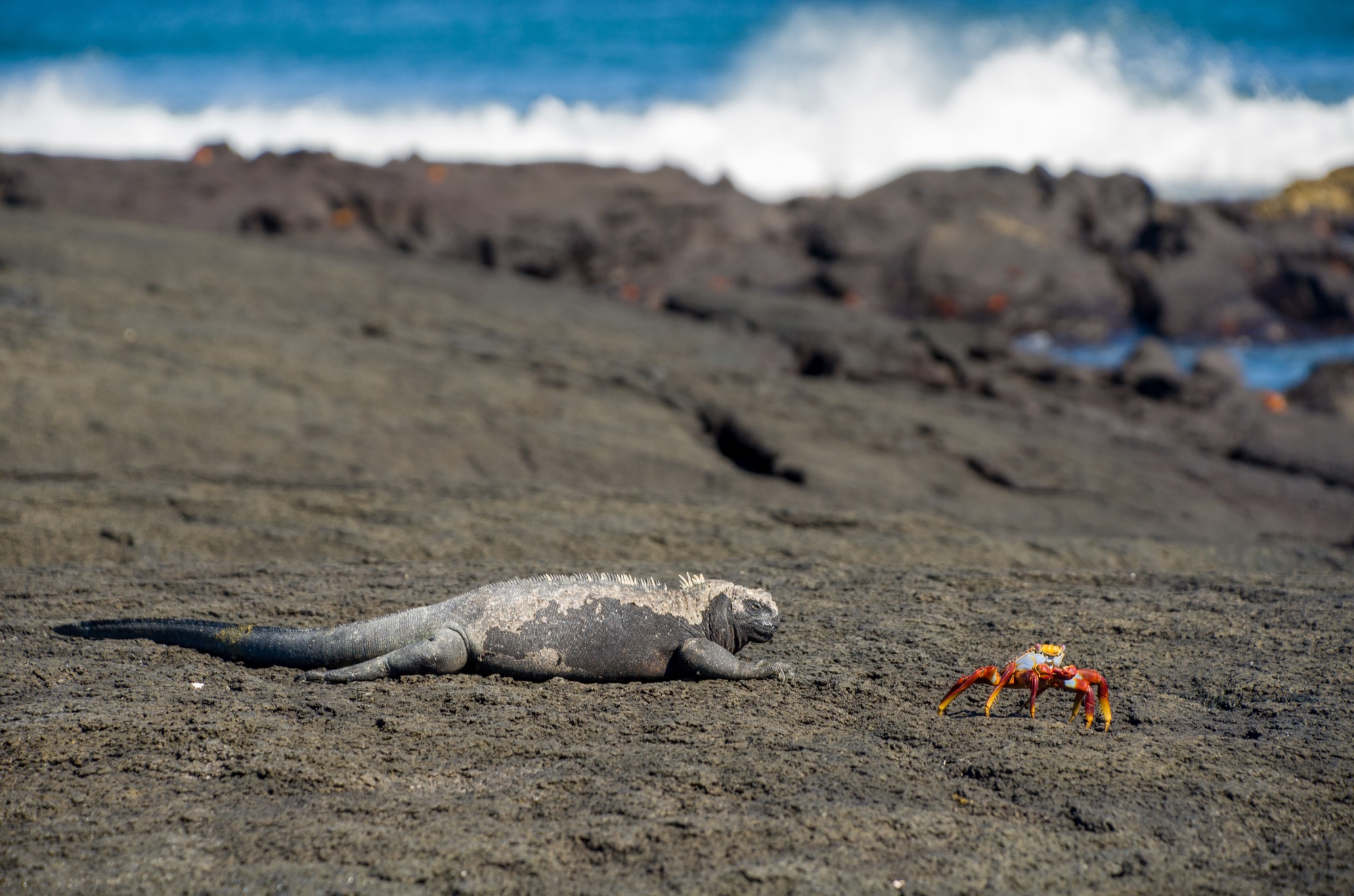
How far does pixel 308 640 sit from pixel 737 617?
166 cm

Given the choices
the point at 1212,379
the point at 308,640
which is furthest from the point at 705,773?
the point at 1212,379

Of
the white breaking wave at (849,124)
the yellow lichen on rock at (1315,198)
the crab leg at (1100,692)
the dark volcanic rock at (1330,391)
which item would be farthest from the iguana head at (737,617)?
the white breaking wave at (849,124)

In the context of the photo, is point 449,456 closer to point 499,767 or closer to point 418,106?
point 499,767

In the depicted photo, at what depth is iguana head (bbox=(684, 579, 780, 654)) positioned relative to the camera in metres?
4.30

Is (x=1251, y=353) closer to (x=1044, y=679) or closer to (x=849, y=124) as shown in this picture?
(x=1044, y=679)

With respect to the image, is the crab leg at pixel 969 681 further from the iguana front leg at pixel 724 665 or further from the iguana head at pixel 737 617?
the iguana head at pixel 737 617

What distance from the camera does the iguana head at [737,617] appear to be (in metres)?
4.30

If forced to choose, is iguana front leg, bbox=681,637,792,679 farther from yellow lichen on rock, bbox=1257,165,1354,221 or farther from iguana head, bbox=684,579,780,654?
yellow lichen on rock, bbox=1257,165,1354,221

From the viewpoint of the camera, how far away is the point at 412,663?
3982mm

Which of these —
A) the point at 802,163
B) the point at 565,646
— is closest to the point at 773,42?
the point at 802,163

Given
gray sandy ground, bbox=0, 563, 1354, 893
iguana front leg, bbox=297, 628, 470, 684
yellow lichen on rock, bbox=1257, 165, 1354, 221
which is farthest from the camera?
yellow lichen on rock, bbox=1257, 165, 1354, 221

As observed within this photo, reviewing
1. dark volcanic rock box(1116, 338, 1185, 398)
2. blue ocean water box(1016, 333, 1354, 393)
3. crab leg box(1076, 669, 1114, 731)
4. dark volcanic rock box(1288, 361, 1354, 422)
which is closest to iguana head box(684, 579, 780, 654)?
crab leg box(1076, 669, 1114, 731)

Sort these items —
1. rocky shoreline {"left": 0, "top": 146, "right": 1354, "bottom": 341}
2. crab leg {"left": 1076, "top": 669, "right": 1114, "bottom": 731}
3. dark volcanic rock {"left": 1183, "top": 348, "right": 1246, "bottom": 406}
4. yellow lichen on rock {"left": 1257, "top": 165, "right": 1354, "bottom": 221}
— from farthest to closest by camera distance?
yellow lichen on rock {"left": 1257, "top": 165, "right": 1354, "bottom": 221}
rocky shoreline {"left": 0, "top": 146, "right": 1354, "bottom": 341}
dark volcanic rock {"left": 1183, "top": 348, "right": 1246, "bottom": 406}
crab leg {"left": 1076, "top": 669, "right": 1114, "bottom": 731}

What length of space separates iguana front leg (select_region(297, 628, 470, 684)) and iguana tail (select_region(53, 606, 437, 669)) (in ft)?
0.15
